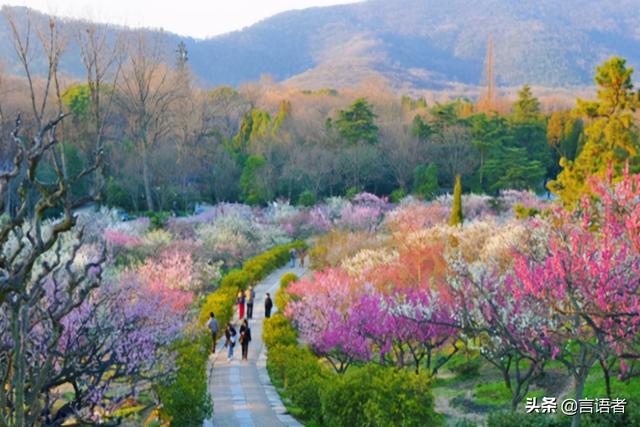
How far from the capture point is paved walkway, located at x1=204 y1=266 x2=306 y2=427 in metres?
12.4

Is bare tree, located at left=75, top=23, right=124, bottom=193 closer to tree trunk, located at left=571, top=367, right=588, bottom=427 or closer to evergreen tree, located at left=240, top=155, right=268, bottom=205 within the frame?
evergreen tree, located at left=240, top=155, right=268, bottom=205

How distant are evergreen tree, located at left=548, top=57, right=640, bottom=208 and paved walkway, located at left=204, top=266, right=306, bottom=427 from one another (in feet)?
37.1

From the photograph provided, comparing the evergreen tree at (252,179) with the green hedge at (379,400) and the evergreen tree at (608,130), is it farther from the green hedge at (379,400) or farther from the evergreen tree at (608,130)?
the green hedge at (379,400)

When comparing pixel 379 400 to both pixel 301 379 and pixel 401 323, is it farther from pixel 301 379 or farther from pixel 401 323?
pixel 401 323

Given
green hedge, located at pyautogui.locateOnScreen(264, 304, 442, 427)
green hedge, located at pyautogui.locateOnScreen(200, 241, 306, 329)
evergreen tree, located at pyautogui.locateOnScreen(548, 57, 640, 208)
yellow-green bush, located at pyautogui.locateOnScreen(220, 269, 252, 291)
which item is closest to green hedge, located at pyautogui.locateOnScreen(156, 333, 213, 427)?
green hedge, located at pyautogui.locateOnScreen(264, 304, 442, 427)

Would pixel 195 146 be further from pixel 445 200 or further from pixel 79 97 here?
pixel 445 200

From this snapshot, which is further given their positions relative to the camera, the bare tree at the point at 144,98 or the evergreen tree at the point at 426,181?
the evergreen tree at the point at 426,181

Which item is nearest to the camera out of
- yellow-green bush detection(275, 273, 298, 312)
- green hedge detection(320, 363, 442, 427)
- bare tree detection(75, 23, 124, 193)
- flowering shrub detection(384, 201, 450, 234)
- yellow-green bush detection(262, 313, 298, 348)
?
green hedge detection(320, 363, 442, 427)

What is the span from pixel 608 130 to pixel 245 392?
1481cm

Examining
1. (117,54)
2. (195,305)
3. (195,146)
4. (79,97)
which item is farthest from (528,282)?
(79,97)

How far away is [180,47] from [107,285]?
1824 inches

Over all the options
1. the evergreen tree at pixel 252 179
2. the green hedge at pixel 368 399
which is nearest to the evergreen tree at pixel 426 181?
the evergreen tree at pixel 252 179

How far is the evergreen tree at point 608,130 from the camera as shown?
22.2 m

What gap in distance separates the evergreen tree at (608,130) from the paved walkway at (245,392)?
11323mm
